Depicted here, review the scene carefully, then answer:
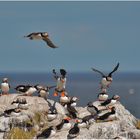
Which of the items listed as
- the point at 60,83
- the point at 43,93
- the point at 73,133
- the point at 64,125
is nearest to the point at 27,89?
the point at 43,93

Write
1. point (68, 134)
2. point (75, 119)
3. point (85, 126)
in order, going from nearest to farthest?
point (68, 134)
point (85, 126)
point (75, 119)

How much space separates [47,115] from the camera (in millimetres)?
32375

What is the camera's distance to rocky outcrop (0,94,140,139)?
99.1 ft

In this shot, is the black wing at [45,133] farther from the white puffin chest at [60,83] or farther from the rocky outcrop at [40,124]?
the white puffin chest at [60,83]

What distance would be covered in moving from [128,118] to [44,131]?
6.43 meters

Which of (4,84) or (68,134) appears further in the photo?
(4,84)

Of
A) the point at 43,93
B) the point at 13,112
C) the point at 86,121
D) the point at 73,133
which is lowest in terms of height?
the point at 73,133

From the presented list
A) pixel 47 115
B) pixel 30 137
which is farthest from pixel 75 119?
pixel 30 137

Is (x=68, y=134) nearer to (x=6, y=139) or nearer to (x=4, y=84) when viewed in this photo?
(x=6, y=139)

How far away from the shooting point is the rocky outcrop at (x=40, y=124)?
30205 mm

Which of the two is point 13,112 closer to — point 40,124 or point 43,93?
point 40,124

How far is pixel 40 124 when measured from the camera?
106 ft

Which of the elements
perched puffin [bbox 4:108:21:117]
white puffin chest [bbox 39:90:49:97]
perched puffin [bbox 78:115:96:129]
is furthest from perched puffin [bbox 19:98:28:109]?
white puffin chest [bbox 39:90:49:97]

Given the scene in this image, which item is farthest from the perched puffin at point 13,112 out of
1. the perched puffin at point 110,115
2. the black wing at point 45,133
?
the perched puffin at point 110,115
